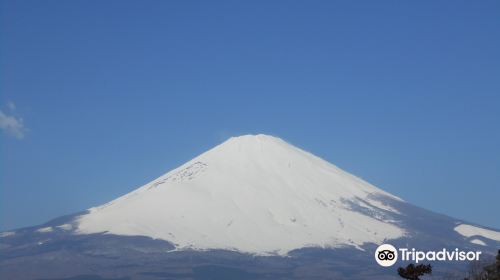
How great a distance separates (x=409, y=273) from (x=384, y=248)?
34.0 ft

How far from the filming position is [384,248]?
43.9 m

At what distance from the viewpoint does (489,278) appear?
45.7 m

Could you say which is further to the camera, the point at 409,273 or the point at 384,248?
the point at 384,248

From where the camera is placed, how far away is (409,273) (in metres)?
33.5

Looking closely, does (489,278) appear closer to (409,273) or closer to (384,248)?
(384,248)

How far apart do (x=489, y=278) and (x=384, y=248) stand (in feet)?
22.5

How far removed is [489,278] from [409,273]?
1425cm

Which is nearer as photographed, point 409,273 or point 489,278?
point 409,273

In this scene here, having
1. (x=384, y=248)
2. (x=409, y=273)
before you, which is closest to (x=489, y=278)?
(x=384, y=248)
